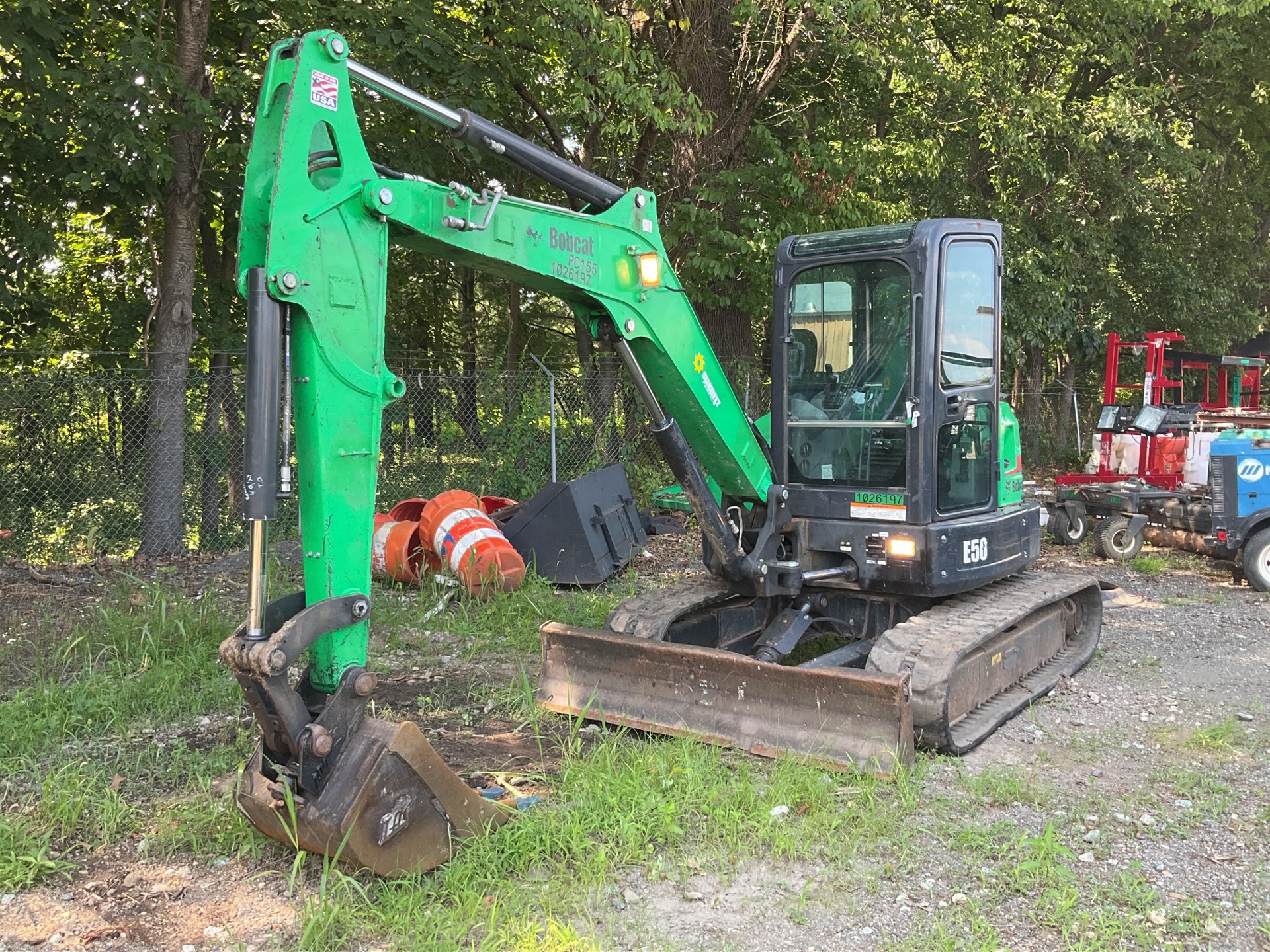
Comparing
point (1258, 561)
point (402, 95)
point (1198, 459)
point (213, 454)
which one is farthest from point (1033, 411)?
point (402, 95)

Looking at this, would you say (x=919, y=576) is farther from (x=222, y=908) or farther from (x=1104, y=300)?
(x=1104, y=300)

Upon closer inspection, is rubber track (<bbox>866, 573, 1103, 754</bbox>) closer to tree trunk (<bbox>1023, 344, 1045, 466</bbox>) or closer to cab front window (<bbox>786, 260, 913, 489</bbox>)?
cab front window (<bbox>786, 260, 913, 489</bbox>)

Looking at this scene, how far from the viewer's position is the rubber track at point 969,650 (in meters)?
4.73

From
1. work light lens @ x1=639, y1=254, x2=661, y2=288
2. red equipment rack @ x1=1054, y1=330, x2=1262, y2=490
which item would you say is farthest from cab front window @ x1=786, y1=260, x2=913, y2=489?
red equipment rack @ x1=1054, y1=330, x2=1262, y2=490

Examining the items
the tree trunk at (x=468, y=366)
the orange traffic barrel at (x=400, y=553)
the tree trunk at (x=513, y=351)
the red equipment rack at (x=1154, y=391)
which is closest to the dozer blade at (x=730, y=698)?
the tree trunk at (x=468, y=366)

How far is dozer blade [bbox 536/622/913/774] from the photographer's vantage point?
14.8ft

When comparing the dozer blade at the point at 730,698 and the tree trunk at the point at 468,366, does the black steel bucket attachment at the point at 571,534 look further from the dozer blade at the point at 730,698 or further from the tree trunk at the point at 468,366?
the dozer blade at the point at 730,698

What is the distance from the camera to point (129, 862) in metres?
3.77

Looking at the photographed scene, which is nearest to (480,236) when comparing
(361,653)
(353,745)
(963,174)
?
(361,653)

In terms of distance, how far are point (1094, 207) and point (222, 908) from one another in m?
16.7

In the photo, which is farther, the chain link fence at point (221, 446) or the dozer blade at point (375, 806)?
the chain link fence at point (221, 446)

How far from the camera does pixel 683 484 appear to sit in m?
5.25

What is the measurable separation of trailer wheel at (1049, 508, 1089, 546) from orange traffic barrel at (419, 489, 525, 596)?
19.9 feet

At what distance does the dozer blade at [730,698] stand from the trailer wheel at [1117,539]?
649 centimetres
